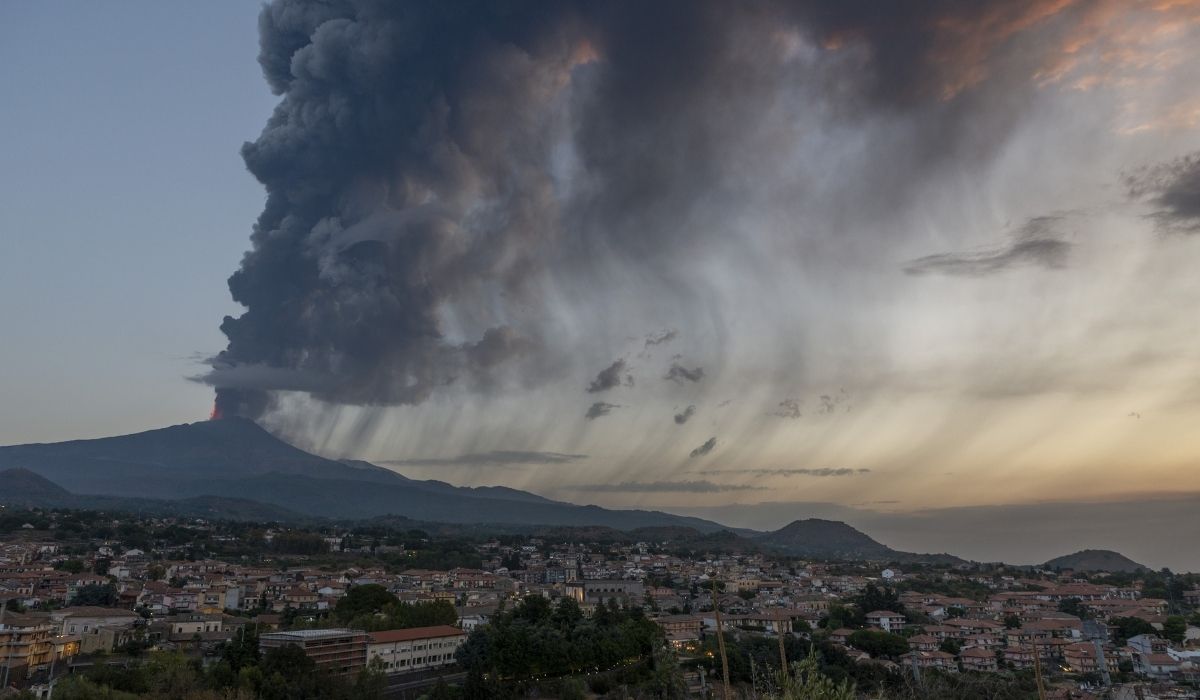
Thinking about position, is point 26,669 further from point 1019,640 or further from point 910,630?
point 1019,640

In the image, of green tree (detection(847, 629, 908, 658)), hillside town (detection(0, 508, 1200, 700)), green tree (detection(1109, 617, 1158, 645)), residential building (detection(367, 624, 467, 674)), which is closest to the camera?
hillside town (detection(0, 508, 1200, 700))


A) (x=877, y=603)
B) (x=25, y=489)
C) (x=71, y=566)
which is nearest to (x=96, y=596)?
(x=71, y=566)

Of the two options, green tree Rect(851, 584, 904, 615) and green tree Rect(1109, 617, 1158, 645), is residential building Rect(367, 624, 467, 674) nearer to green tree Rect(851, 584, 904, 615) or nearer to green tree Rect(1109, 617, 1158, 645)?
green tree Rect(851, 584, 904, 615)

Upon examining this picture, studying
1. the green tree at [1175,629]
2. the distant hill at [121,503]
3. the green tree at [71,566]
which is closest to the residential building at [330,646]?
the green tree at [71,566]

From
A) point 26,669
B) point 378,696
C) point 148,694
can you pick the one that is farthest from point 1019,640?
point 26,669

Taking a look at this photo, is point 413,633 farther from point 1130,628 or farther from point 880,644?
point 1130,628

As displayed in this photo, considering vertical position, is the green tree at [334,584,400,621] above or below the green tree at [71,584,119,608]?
above

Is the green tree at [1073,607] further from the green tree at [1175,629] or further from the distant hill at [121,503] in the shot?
the distant hill at [121,503]

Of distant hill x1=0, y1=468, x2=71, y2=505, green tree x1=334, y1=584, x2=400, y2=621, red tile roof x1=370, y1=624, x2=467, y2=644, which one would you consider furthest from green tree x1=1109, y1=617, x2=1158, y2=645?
distant hill x1=0, y1=468, x2=71, y2=505

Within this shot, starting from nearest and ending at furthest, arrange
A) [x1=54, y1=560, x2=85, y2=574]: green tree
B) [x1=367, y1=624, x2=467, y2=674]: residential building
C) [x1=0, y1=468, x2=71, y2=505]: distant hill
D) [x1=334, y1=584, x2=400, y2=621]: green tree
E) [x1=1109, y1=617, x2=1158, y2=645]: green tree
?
[x1=367, y1=624, x2=467, y2=674]: residential building, [x1=334, y1=584, x2=400, y2=621]: green tree, [x1=1109, y1=617, x2=1158, y2=645]: green tree, [x1=54, y1=560, x2=85, y2=574]: green tree, [x1=0, y1=468, x2=71, y2=505]: distant hill
